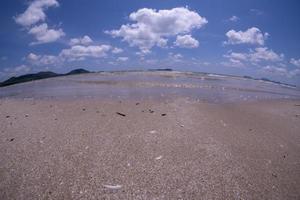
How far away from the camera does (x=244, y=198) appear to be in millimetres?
3020

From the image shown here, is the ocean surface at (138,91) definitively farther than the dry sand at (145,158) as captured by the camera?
Yes

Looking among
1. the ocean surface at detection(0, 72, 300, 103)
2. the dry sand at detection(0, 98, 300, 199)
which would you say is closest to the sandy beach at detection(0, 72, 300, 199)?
the dry sand at detection(0, 98, 300, 199)

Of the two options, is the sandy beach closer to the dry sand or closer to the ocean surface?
the dry sand

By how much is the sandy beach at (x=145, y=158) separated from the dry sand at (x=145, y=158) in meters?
0.01

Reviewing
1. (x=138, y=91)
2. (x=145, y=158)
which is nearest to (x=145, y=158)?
(x=145, y=158)

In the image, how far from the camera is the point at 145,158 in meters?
4.05

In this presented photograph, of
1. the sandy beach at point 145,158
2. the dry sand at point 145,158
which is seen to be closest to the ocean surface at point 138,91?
the sandy beach at point 145,158

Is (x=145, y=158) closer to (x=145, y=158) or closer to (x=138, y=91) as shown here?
(x=145, y=158)

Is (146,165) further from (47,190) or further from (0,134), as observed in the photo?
(0,134)

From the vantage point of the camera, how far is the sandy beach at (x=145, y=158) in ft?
10.2

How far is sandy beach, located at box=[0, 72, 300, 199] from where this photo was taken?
311 centimetres

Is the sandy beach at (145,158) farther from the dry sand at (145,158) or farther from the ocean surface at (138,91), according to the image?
the ocean surface at (138,91)

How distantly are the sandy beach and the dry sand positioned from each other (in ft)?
0.04

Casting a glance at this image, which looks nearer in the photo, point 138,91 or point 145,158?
point 145,158
